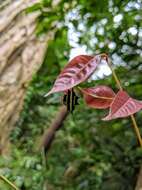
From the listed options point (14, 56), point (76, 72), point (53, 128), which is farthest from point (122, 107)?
point (53, 128)

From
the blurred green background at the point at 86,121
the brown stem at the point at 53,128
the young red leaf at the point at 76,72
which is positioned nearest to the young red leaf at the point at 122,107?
the young red leaf at the point at 76,72

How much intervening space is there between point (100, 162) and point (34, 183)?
71 centimetres

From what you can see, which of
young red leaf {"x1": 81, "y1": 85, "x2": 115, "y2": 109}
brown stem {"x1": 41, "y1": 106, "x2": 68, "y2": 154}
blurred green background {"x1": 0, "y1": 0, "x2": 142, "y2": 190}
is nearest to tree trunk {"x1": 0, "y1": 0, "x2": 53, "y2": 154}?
blurred green background {"x1": 0, "y1": 0, "x2": 142, "y2": 190}

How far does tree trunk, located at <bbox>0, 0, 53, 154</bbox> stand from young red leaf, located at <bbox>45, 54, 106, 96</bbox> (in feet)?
4.57

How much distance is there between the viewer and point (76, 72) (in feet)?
1.62

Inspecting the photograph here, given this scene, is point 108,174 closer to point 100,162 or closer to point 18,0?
point 100,162

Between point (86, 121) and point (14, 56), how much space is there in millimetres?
469

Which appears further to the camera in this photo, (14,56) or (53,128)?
(53,128)

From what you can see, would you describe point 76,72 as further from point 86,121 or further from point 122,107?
point 86,121

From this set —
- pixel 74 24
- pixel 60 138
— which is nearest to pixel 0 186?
pixel 74 24

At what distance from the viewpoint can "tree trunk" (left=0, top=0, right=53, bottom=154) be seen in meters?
1.91

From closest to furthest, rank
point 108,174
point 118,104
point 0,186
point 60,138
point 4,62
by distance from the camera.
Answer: point 118,104 < point 0,186 < point 4,62 < point 108,174 < point 60,138

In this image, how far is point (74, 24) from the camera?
1.19m

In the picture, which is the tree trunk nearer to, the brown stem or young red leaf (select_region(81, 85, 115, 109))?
the brown stem
